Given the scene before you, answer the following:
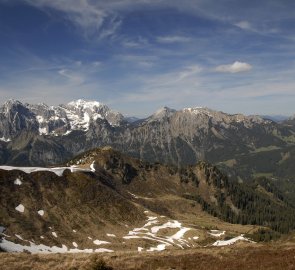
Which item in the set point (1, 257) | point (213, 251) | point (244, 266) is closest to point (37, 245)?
point (1, 257)

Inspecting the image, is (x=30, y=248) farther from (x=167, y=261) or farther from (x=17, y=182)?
(x=167, y=261)

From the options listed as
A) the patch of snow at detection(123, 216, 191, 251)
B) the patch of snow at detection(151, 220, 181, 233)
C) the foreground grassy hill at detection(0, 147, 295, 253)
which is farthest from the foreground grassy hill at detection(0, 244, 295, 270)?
the patch of snow at detection(151, 220, 181, 233)

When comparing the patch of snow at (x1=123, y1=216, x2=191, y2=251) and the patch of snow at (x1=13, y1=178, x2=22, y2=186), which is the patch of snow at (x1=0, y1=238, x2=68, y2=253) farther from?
the patch of snow at (x1=13, y1=178, x2=22, y2=186)

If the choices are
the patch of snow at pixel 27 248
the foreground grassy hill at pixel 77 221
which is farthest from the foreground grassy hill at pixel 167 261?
the foreground grassy hill at pixel 77 221

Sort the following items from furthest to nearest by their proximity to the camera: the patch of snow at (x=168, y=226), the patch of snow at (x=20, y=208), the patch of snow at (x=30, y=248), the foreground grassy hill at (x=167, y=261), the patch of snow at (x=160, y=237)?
the patch of snow at (x=168, y=226), the patch of snow at (x=160, y=237), the patch of snow at (x=20, y=208), the patch of snow at (x=30, y=248), the foreground grassy hill at (x=167, y=261)

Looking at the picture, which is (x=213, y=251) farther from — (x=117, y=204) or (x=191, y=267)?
(x=117, y=204)

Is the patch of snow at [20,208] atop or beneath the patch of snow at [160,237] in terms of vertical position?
atop

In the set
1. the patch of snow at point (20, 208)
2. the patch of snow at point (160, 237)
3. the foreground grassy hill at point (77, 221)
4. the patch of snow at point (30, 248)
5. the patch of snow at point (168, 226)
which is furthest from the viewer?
the patch of snow at point (168, 226)

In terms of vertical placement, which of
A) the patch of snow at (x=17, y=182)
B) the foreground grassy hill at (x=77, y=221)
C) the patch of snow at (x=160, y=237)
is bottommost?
the patch of snow at (x=160, y=237)

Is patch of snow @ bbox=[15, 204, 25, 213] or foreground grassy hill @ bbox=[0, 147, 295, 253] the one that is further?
patch of snow @ bbox=[15, 204, 25, 213]

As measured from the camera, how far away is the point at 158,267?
38719 mm

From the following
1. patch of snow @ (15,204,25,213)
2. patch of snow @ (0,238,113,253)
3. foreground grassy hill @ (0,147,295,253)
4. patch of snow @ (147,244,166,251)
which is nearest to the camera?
patch of snow @ (0,238,113,253)

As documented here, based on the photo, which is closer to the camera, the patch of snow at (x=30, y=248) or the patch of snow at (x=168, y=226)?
the patch of snow at (x=30, y=248)

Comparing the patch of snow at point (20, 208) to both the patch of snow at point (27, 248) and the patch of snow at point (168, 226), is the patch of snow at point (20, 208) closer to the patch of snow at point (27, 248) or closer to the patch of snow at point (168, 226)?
the patch of snow at point (27, 248)
